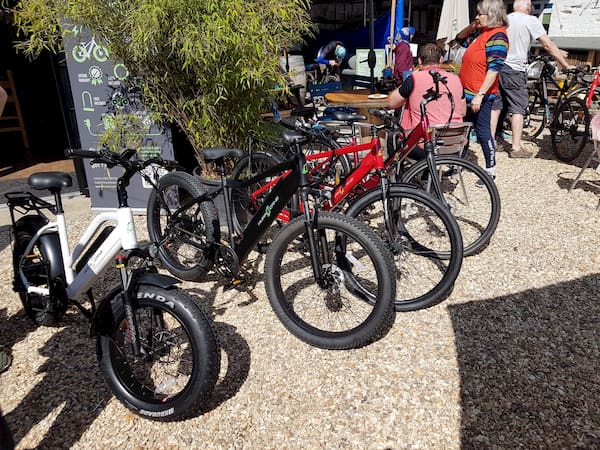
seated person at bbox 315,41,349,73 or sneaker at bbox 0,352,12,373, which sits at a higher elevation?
seated person at bbox 315,41,349,73

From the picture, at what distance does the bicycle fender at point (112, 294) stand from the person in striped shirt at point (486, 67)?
3444 mm

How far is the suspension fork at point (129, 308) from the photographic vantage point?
1964mm

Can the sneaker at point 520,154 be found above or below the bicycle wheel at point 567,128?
below

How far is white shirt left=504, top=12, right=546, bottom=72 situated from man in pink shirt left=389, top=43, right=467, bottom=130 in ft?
6.60

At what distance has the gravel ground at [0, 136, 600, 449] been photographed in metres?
2.06

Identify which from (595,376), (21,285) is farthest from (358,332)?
(21,285)

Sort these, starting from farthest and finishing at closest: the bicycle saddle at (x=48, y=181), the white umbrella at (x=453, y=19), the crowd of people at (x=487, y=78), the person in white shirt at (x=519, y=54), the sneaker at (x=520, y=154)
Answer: the white umbrella at (x=453, y=19), the sneaker at (x=520, y=154), the person in white shirt at (x=519, y=54), the crowd of people at (x=487, y=78), the bicycle saddle at (x=48, y=181)

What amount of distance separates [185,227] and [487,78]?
3267 millimetres

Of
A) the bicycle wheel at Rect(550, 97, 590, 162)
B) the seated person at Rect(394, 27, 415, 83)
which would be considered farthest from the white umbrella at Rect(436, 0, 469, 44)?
the bicycle wheel at Rect(550, 97, 590, 162)

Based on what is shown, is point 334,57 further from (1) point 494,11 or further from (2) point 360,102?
(1) point 494,11

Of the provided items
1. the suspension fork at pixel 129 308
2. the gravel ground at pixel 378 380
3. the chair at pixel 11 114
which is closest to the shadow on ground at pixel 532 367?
the gravel ground at pixel 378 380

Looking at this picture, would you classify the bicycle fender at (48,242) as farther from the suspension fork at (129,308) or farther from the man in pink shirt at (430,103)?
the man in pink shirt at (430,103)

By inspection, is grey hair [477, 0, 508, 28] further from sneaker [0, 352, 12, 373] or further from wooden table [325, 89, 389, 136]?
sneaker [0, 352, 12, 373]

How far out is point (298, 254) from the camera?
3172 mm
